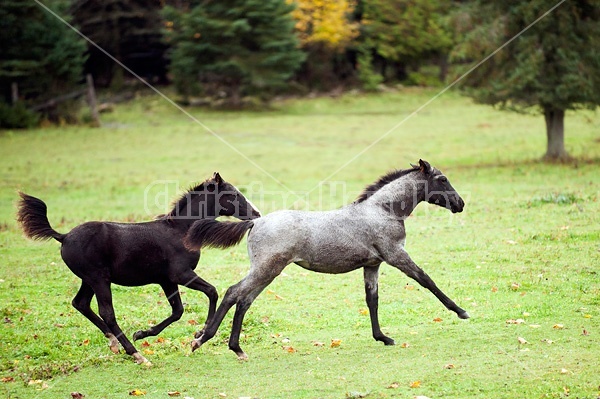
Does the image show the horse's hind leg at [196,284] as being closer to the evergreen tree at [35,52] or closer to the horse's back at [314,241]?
the horse's back at [314,241]

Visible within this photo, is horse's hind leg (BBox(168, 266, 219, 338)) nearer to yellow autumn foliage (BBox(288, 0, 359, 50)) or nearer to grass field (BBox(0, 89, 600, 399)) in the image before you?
grass field (BBox(0, 89, 600, 399))

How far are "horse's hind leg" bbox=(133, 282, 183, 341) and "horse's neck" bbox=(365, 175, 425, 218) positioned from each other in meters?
2.88

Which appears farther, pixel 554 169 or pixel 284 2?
pixel 284 2

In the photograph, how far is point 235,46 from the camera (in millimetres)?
46562

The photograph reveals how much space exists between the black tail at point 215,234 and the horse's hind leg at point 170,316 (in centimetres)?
87

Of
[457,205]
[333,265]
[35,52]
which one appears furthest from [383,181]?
[35,52]

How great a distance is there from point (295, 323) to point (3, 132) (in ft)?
102

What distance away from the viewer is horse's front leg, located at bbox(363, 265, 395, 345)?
9594 millimetres

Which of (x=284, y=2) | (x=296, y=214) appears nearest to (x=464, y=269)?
(x=296, y=214)

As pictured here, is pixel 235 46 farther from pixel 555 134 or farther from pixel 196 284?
pixel 196 284

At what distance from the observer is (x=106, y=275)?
9688 mm

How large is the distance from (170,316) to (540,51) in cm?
1882

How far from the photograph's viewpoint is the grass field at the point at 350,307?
827 centimetres

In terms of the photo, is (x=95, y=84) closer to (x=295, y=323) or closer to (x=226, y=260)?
(x=226, y=260)
